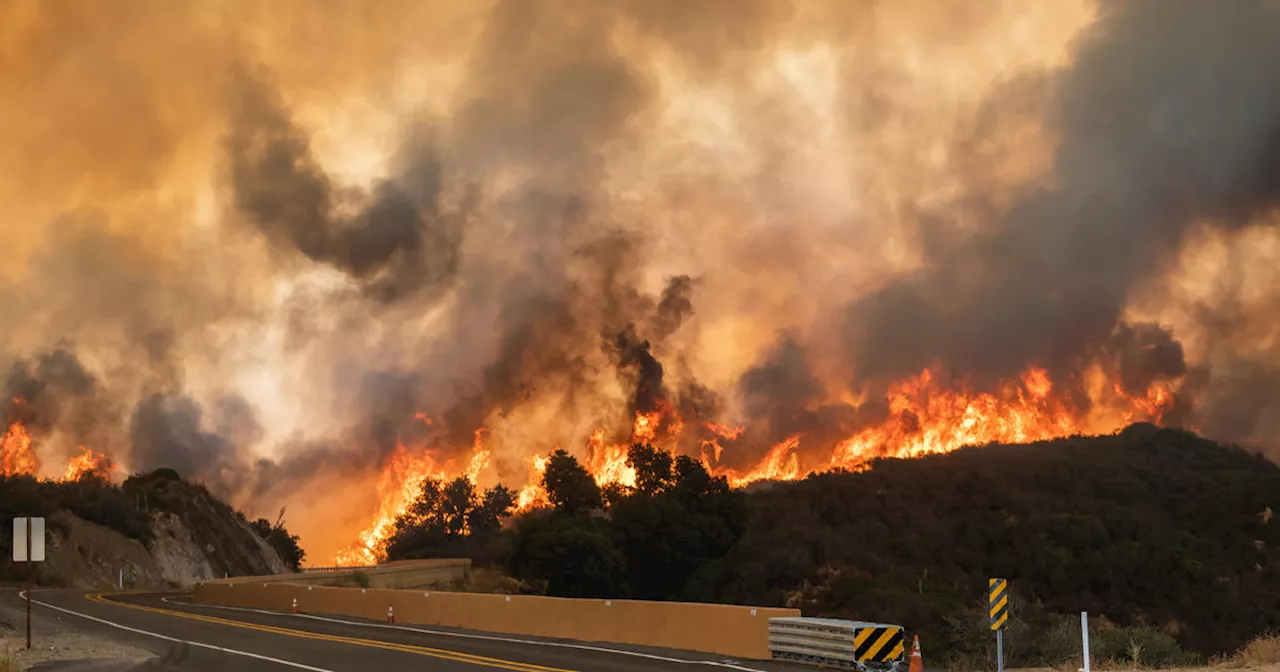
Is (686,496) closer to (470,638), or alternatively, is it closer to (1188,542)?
(1188,542)

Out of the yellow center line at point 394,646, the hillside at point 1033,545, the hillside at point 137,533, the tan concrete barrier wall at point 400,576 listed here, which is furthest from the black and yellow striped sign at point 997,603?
the hillside at point 137,533

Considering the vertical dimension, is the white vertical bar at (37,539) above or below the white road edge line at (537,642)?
above

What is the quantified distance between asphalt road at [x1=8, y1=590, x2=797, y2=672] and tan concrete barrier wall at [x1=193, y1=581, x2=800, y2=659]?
788 millimetres

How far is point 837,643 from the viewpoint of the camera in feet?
67.6

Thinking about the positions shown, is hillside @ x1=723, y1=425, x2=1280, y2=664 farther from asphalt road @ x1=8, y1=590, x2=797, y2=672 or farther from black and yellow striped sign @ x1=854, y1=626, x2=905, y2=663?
black and yellow striped sign @ x1=854, y1=626, x2=905, y2=663

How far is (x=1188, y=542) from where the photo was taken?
97.1 m

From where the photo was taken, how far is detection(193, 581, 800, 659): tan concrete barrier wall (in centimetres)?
2394

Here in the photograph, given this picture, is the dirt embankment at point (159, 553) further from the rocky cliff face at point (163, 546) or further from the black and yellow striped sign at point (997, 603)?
the black and yellow striped sign at point (997, 603)

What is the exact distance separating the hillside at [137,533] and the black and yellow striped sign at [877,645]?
7469 centimetres

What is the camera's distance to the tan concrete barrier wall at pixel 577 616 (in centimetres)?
2394

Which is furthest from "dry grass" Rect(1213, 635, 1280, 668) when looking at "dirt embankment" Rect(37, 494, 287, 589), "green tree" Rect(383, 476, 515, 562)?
"green tree" Rect(383, 476, 515, 562)

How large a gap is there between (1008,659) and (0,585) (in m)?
63.0

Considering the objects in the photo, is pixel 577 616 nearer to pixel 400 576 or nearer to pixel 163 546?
pixel 400 576

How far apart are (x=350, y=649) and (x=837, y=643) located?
12.6m
